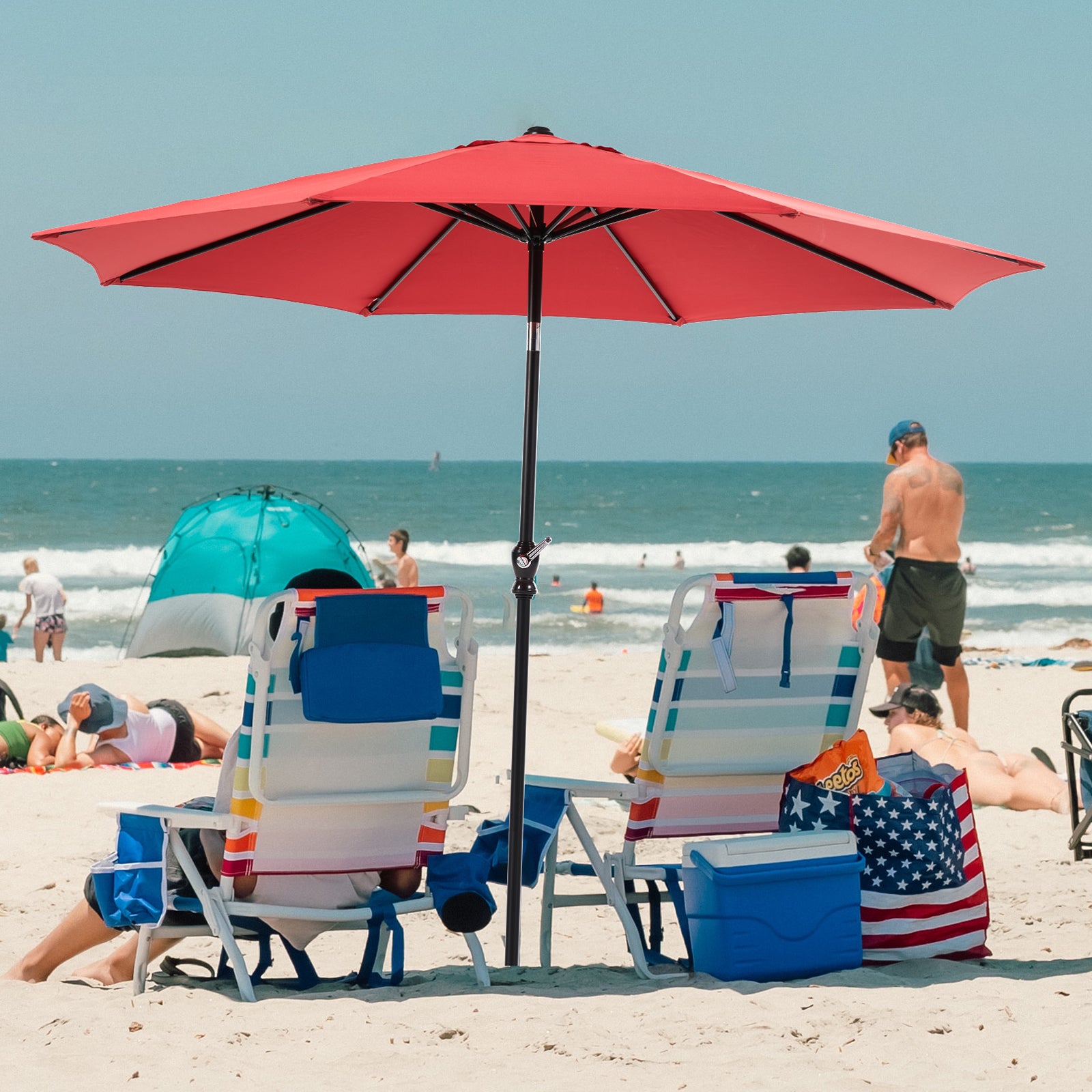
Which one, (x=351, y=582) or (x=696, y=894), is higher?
(x=351, y=582)

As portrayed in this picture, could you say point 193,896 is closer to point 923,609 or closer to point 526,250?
point 526,250

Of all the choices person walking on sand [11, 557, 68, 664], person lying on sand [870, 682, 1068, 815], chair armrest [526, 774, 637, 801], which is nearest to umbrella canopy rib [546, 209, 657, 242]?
chair armrest [526, 774, 637, 801]

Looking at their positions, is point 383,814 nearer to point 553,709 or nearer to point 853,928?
point 853,928

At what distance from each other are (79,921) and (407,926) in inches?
40.7

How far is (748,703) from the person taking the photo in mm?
3207

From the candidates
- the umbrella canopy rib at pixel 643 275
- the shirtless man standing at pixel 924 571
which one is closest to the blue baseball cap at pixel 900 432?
the shirtless man standing at pixel 924 571

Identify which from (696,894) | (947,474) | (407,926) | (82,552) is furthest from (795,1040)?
(82,552)

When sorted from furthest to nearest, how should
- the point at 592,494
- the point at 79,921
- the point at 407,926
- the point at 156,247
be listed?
the point at 592,494 → the point at 407,926 → the point at 79,921 → the point at 156,247

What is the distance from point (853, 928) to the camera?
2.94m

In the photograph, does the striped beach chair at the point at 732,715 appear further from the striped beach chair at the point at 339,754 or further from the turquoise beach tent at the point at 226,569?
the turquoise beach tent at the point at 226,569

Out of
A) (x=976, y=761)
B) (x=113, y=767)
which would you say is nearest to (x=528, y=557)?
(x=976, y=761)

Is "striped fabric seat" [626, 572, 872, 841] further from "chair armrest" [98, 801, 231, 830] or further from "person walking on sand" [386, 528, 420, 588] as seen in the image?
"person walking on sand" [386, 528, 420, 588]

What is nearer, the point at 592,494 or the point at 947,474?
the point at 947,474

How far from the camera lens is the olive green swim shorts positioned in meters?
6.80
